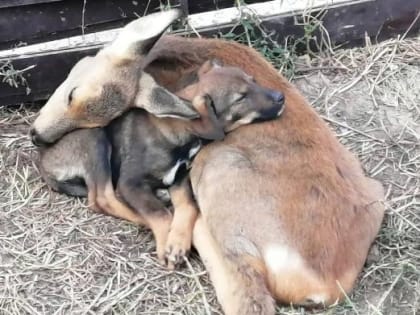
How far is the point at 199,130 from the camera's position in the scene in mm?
5668

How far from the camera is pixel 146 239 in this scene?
19.0ft

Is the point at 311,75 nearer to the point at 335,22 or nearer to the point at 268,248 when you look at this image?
the point at 335,22

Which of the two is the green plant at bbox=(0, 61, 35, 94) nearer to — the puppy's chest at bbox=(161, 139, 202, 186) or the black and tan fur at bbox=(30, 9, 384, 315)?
the black and tan fur at bbox=(30, 9, 384, 315)

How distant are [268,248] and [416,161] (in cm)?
160

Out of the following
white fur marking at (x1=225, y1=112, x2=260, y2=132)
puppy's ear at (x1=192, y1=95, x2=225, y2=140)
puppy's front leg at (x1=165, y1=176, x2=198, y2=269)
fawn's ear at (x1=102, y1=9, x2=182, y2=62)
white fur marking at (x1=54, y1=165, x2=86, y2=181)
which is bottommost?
puppy's front leg at (x1=165, y1=176, x2=198, y2=269)

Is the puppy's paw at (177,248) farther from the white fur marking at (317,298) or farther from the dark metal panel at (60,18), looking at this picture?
the dark metal panel at (60,18)

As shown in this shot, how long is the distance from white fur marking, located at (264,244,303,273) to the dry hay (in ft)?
0.83

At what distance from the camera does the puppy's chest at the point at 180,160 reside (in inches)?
228

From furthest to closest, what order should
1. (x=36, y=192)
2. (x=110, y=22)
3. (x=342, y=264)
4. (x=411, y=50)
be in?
(x=411, y=50), (x=110, y=22), (x=36, y=192), (x=342, y=264)

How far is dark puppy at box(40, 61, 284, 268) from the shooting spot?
5637 millimetres

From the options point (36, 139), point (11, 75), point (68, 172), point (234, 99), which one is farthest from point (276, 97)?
point (11, 75)

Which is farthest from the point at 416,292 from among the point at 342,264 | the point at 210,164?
the point at 210,164

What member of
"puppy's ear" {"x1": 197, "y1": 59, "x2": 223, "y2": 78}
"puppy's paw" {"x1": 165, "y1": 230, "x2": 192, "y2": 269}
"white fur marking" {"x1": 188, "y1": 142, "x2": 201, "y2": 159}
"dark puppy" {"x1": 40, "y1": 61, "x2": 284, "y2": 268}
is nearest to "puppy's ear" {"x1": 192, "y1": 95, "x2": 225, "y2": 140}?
"dark puppy" {"x1": 40, "y1": 61, "x2": 284, "y2": 268}

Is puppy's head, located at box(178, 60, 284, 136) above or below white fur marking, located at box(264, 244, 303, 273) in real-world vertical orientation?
above
